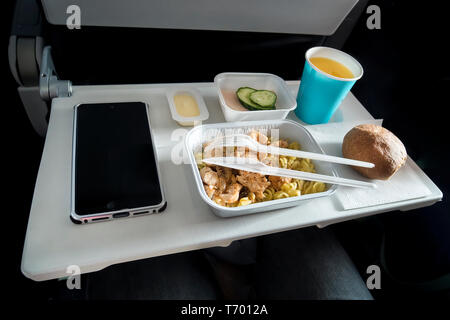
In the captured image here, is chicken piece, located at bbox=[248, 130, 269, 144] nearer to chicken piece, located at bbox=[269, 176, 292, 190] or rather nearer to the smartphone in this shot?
chicken piece, located at bbox=[269, 176, 292, 190]

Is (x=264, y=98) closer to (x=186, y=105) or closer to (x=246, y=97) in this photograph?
(x=246, y=97)

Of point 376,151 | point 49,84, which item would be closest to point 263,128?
point 376,151

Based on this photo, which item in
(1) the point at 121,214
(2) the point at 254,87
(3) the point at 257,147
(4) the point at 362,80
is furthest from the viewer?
(4) the point at 362,80

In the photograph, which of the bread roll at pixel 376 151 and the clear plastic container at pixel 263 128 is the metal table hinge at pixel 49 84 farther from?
the bread roll at pixel 376 151

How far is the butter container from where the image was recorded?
2.96ft

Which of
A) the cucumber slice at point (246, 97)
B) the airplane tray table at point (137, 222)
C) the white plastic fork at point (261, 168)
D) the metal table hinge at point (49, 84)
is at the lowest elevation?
the airplane tray table at point (137, 222)

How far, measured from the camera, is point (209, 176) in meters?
0.74

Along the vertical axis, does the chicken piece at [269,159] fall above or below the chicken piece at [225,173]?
above

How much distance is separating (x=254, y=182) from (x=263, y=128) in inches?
7.9

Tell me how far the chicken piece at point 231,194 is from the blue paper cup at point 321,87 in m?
0.41

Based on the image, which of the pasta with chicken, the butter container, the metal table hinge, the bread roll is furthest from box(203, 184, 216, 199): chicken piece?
the metal table hinge

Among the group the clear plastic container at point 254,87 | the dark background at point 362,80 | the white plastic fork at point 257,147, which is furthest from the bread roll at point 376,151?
the dark background at point 362,80

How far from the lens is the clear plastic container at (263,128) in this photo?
681mm

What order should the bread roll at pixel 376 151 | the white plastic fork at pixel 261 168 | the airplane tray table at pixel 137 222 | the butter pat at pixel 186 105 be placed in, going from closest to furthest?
1. the airplane tray table at pixel 137 222
2. the white plastic fork at pixel 261 168
3. the bread roll at pixel 376 151
4. the butter pat at pixel 186 105
